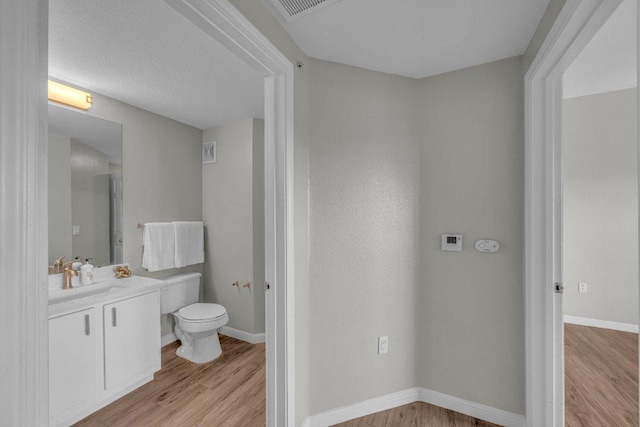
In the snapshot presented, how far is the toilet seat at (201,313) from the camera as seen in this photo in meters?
2.45

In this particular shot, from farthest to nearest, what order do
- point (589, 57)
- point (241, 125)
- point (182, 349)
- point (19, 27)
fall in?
1. point (241, 125)
2. point (182, 349)
3. point (589, 57)
4. point (19, 27)

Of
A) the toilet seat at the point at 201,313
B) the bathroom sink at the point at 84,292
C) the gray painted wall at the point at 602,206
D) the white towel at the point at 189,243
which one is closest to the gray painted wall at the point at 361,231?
the toilet seat at the point at 201,313

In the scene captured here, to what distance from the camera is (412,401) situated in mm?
1910

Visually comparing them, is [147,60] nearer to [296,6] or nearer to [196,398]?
[296,6]

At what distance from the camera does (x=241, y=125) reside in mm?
2924

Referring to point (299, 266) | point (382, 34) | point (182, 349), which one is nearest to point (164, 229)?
point (182, 349)

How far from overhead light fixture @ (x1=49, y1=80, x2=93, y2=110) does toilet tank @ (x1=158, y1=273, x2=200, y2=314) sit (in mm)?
1563

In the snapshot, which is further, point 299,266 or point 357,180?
point 357,180

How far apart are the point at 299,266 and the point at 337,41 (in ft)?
4.05

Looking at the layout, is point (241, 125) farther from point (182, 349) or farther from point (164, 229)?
point (182, 349)

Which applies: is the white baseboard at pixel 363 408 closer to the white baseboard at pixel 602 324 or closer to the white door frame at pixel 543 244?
the white door frame at pixel 543 244

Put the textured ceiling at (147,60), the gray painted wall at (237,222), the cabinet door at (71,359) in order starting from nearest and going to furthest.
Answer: the textured ceiling at (147,60)
the cabinet door at (71,359)
the gray painted wall at (237,222)

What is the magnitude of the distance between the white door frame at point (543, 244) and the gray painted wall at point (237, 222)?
2226 millimetres

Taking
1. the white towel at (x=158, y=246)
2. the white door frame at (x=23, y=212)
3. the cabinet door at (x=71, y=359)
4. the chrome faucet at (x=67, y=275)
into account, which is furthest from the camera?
the white towel at (x=158, y=246)
